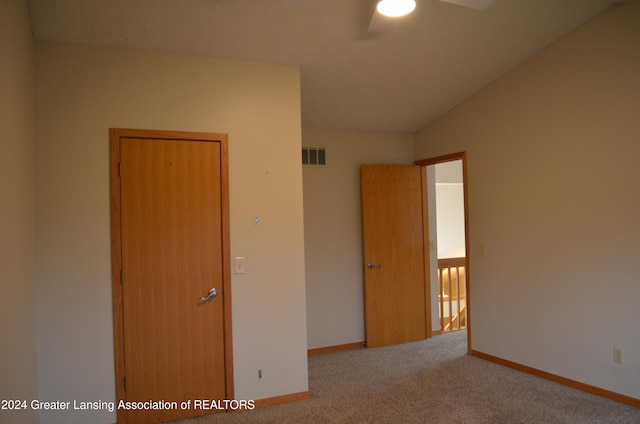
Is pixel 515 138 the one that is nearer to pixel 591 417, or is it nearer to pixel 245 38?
pixel 591 417

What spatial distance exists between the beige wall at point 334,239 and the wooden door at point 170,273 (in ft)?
4.96

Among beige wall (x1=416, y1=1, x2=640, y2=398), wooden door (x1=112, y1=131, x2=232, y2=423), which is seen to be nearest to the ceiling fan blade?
beige wall (x1=416, y1=1, x2=640, y2=398)

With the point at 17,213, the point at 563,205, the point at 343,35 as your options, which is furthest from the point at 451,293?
the point at 17,213

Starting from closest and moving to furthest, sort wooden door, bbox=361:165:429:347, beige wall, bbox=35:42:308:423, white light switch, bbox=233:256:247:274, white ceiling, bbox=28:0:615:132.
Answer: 1. white ceiling, bbox=28:0:615:132
2. beige wall, bbox=35:42:308:423
3. white light switch, bbox=233:256:247:274
4. wooden door, bbox=361:165:429:347

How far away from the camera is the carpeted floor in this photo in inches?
105

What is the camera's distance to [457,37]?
117 inches

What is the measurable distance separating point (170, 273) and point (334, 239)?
2.04 meters

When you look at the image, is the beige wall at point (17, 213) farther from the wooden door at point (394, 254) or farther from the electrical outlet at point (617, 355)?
the electrical outlet at point (617, 355)

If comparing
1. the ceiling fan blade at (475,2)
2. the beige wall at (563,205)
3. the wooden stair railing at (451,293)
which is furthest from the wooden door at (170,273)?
the wooden stair railing at (451,293)

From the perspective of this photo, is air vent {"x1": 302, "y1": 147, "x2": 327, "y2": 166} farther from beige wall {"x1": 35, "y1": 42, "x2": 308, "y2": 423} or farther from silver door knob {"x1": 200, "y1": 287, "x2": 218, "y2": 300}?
silver door knob {"x1": 200, "y1": 287, "x2": 218, "y2": 300}

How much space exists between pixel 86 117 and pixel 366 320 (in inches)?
131

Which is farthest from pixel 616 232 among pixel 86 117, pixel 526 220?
pixel 86 117

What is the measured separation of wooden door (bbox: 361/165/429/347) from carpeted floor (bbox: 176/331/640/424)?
547mm

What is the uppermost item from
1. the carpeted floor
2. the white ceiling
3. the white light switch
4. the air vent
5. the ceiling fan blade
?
the white ceiling
